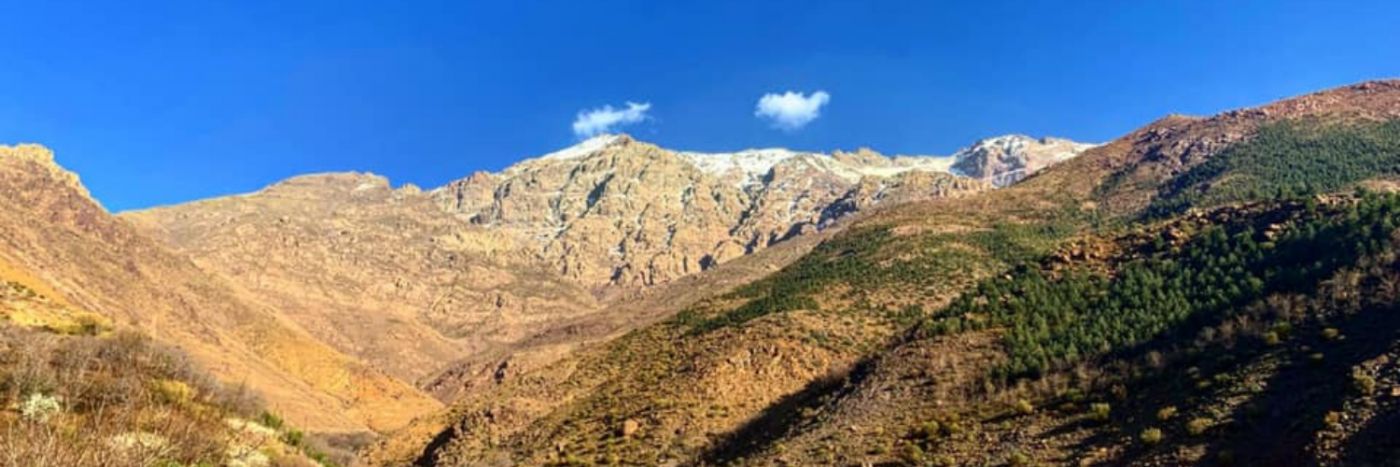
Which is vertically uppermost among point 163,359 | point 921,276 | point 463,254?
point 463,254

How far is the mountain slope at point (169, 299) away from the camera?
216 feet

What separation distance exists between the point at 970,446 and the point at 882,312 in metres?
23.3

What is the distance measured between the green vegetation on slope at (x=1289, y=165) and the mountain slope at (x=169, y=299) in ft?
200

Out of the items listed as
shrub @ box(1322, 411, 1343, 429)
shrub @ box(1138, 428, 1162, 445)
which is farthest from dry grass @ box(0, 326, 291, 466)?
shrub @ box(1322, 411, 1343, 429)

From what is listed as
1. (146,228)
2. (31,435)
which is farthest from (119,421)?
(146,228)

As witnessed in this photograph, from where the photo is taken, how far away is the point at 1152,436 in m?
16.5

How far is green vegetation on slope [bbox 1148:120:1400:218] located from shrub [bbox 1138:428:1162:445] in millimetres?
38989

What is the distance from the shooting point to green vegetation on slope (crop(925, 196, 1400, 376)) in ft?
79.9

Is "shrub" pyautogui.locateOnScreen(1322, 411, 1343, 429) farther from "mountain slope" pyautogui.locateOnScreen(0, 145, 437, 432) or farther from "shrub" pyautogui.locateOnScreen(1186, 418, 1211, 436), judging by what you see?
"mountain slope" pyautogui.locateOnScreen(0, 145, 437, 432)

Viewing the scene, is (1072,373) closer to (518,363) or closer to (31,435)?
(31,435)

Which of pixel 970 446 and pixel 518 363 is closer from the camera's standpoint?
pixel 970 446

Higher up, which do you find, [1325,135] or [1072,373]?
[1325,135]

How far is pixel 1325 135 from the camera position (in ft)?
206

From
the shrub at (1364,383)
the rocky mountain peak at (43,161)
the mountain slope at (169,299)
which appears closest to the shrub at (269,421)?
the shrub at (1364,383)
